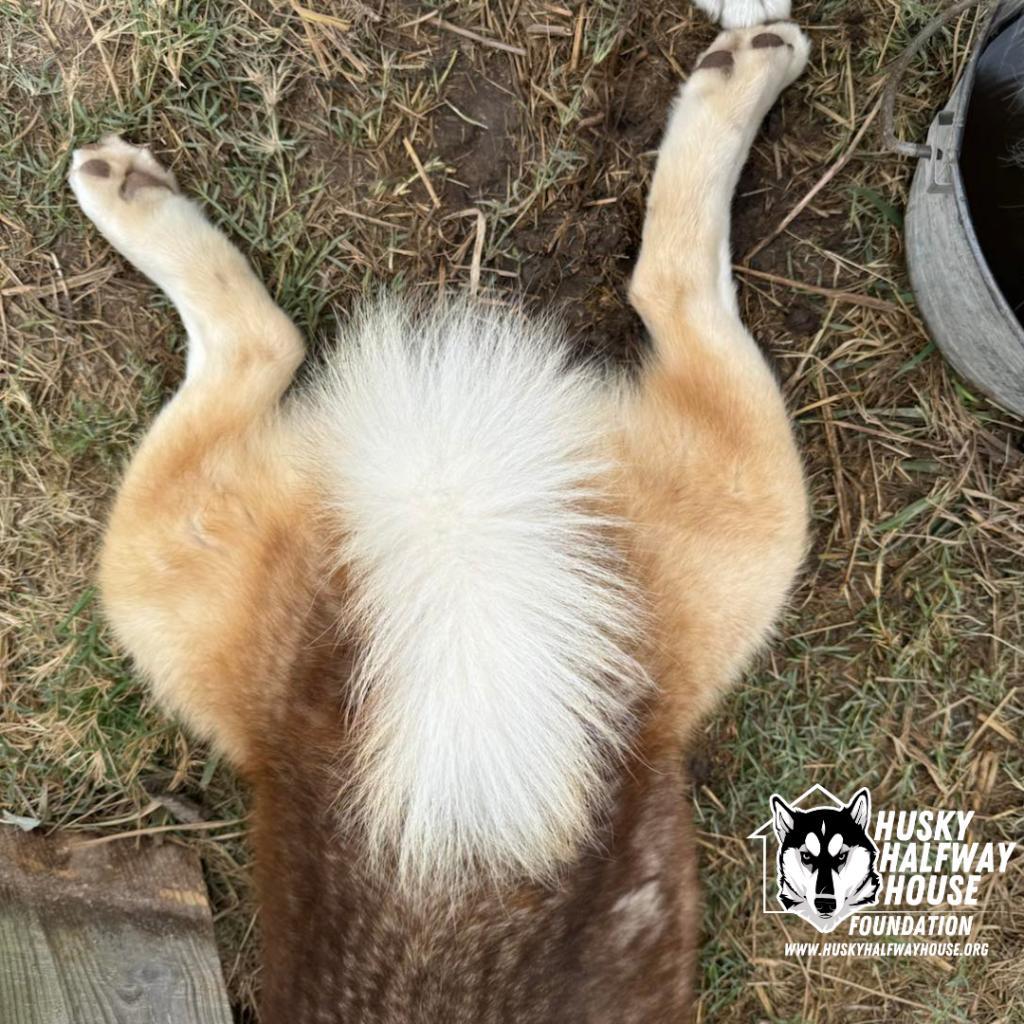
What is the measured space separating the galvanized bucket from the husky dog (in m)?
0.38

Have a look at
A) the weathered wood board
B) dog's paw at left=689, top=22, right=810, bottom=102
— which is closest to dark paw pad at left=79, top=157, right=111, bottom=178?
dog's paw at left=689, top=22, right=810, bottom=102

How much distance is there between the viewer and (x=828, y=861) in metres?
2.32

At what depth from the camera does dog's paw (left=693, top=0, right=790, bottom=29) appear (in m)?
1.95

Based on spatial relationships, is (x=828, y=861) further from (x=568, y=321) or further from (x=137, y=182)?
(x=137, y=182)

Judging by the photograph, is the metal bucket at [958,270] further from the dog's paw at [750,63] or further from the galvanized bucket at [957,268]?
the dog's paw at [750,63]

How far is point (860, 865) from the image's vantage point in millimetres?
2273

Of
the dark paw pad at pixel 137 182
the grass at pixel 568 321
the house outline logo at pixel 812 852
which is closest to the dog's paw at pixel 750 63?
the grass at pixel 568 321

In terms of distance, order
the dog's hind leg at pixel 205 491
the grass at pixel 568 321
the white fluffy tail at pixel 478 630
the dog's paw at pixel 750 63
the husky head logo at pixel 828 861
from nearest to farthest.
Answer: the white fluffy tail at pixel 478 630, the dog's hind leg at pixel 205 491, the dog's paw at pixel 750 63, the grass at pixel 568 321, the husky head logo at pixel 828 861

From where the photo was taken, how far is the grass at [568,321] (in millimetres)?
1991

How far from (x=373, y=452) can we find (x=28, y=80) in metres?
1.30

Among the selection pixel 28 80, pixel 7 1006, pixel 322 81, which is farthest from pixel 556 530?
pixel 7 1006

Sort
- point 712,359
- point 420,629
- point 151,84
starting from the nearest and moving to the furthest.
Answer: point 420,629 < point 712,359 < point 151,84

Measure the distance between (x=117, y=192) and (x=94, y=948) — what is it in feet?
5.66

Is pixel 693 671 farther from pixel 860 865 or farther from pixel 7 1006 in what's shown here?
pixel 7 1006
